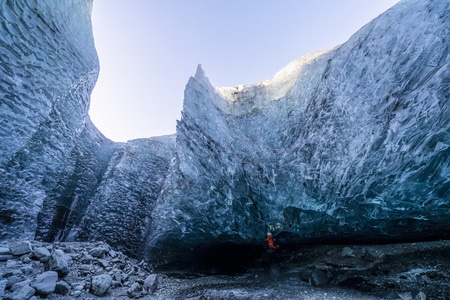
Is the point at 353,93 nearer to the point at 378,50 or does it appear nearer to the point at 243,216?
the point at 378,50

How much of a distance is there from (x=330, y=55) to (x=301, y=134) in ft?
15.0

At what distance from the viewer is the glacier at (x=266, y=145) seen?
18.4 ft

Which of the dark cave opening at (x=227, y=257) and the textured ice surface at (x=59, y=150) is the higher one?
the textured ice surface at (x=59, y=150)

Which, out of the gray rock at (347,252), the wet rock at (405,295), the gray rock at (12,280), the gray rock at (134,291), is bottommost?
the gray rock at (134,291)

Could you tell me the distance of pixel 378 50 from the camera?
22.2ft

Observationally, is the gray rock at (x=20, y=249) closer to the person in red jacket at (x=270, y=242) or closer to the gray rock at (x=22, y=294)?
the gray rock at (x=22, y=294)

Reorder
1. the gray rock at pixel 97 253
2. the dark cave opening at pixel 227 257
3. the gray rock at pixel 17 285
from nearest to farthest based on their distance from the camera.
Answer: the gray rock at pixel 17 285
the gray rock at pixel 97 253
the dark cave opening at pixel 227 257

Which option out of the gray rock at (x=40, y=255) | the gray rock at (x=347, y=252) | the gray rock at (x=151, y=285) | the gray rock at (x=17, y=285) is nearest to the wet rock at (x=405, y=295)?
the gray rock at (x=347, y=252)

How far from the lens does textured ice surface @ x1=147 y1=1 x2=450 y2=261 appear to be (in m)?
5.41

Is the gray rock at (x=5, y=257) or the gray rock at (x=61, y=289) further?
the gray rock at (x=5, y=257)

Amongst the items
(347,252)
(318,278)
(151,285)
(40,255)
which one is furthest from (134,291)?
(347,252)

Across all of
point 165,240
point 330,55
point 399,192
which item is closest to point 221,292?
point 165,240

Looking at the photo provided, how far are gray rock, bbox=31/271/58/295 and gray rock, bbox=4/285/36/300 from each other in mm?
197

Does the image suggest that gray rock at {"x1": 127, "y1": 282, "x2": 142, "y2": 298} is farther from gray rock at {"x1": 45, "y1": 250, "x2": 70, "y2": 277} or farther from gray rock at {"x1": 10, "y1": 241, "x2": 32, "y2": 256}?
gray rock at {"x1": 10, "y1": 241, "x2": 32, "y2": 256}
